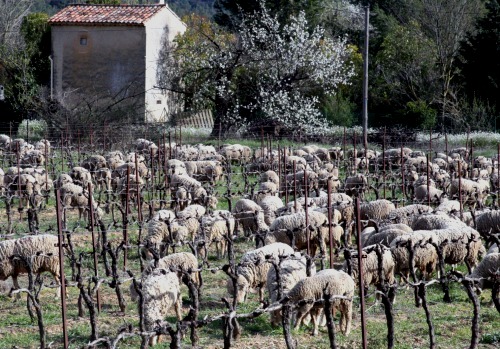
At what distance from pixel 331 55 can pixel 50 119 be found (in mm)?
13996

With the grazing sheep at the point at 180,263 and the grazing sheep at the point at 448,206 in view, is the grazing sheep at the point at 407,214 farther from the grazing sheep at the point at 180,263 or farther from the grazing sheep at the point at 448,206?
the grazing sheep at the point at 180,263

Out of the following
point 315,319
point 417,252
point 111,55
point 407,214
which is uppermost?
point 111,55

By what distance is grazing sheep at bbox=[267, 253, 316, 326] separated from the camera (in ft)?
40.9

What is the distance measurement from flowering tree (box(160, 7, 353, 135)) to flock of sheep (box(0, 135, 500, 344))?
36.2 ft

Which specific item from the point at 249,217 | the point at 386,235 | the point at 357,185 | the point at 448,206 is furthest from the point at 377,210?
the point at 357,185

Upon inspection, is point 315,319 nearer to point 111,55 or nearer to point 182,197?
point 182,197

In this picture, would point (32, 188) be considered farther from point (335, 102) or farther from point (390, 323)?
point (335, 102)

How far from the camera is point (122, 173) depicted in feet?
81.8

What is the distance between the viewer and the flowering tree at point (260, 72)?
4041 cm

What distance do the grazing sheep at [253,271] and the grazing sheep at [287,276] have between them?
1.00 feet

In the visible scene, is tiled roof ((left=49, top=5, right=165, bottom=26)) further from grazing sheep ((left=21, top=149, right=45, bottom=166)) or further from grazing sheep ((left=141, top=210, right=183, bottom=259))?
grazing sheep ((left=141, top=210, right=183, bottom=259))

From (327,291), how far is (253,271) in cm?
207

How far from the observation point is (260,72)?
1634 inches

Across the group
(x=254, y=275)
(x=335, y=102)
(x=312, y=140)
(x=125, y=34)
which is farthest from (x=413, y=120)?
(x=254, y=275)
